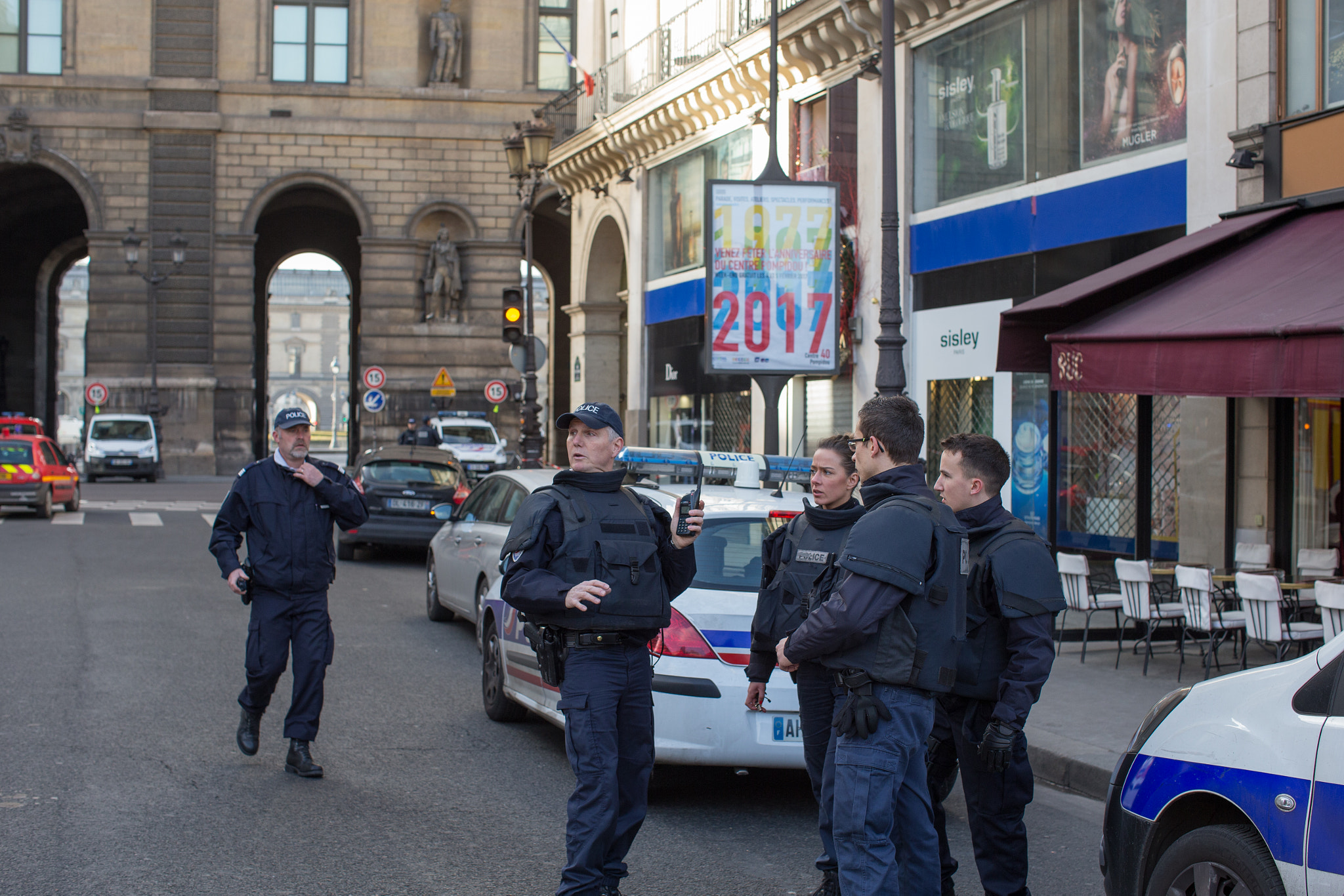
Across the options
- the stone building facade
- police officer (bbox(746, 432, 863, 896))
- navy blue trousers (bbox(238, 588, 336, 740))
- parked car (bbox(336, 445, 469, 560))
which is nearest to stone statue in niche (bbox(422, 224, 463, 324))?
the stone building facade

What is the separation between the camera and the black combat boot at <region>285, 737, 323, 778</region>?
22.1ft

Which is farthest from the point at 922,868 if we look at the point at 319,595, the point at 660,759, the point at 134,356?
the point at 134,356

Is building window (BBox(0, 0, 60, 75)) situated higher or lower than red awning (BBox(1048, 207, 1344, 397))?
higher

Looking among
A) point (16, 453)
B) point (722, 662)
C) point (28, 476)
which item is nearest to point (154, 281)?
point (16, 453)

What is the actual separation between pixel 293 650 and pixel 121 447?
1314 inches

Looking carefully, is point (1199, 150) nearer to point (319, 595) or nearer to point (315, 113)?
point (319, 595)

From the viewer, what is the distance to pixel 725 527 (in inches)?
264

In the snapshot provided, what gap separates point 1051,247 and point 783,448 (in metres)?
6.33

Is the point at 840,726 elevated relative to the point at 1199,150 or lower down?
lower down

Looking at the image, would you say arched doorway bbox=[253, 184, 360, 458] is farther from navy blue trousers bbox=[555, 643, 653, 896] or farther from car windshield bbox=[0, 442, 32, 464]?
navy blue trousers bbox=[555, 643, 653, 896]

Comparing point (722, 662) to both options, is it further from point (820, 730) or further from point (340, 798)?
point (340, 798)

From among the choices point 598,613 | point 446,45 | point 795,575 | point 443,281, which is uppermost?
point 446,45

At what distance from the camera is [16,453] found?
2323 centimetres

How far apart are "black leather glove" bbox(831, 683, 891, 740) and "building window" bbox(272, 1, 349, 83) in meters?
41.9
